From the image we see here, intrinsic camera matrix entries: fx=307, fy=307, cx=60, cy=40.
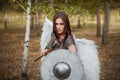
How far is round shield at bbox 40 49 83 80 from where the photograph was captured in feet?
15.4

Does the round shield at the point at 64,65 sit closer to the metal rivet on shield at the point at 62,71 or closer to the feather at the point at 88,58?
the metal rivet on shield at the point at 62,71

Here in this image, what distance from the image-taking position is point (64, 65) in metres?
4.69

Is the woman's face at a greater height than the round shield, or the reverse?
the woman's face

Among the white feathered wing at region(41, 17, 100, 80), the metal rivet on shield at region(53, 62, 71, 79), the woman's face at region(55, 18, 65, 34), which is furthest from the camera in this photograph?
the white feathered wing at region(41, 17, 100, 80)

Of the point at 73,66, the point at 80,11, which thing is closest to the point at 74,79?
the point at 73,66

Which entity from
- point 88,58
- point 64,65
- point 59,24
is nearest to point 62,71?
point 64,65

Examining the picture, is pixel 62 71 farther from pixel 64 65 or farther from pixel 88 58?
pixel 88 58

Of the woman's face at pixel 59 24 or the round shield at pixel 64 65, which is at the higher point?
the woman's face at pixel 59 24

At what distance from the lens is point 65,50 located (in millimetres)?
4754

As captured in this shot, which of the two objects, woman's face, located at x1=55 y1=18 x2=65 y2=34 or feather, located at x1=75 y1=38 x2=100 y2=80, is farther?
feather, located at x1=75 y1=38 x2=100 y2=80

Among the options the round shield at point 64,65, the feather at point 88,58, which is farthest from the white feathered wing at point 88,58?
the round shield at point 64,65

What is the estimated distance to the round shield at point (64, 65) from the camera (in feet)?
15.4

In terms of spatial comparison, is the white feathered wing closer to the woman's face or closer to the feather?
the feather

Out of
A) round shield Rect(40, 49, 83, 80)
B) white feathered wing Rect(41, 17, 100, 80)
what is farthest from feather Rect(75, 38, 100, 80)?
round shield Rect(40, 49, 83, 80)
